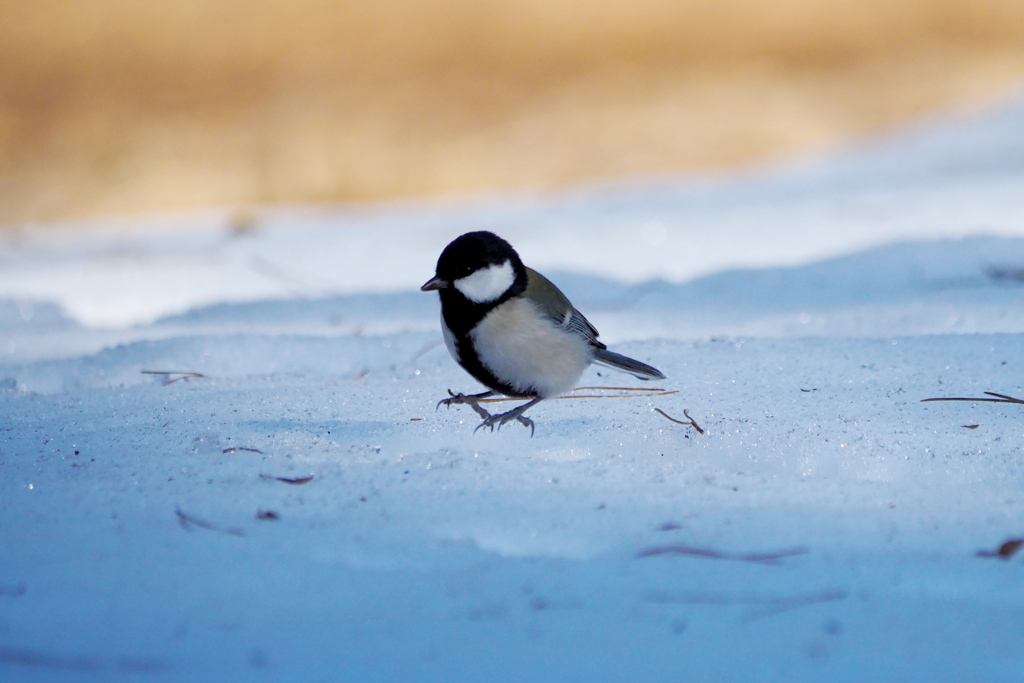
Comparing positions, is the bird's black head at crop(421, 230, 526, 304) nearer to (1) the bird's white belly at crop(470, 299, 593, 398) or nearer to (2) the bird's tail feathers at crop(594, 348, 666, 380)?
(1) the bird's white belly at crop(470, 299, 593, 398)

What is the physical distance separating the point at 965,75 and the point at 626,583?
24.4ft

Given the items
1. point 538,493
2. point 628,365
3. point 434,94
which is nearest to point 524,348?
point 628,365

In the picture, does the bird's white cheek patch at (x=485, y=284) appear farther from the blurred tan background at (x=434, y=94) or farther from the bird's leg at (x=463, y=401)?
the blurred tan background at (x=434, y=94)

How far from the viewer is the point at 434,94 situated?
733 centimetres

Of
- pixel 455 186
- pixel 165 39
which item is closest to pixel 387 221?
pixel 455 186

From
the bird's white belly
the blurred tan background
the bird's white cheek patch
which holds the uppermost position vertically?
the blurred tan background

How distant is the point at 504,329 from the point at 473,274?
6.4 inches

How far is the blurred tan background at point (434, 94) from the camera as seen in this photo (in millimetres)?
6777

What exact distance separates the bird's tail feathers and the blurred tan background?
186 inches

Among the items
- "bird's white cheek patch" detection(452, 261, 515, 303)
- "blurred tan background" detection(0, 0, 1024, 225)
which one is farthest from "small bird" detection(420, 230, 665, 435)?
"blurred tan background" detection(0, 0, 1024, 225)

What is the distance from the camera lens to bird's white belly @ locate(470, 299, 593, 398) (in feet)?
6.91

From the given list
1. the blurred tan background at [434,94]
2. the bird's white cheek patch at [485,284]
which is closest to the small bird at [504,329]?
the bird's white cheek patch at [485,284]

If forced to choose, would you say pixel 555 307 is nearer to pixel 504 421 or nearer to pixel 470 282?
pixel 470 282

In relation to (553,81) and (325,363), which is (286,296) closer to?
(325,363)
